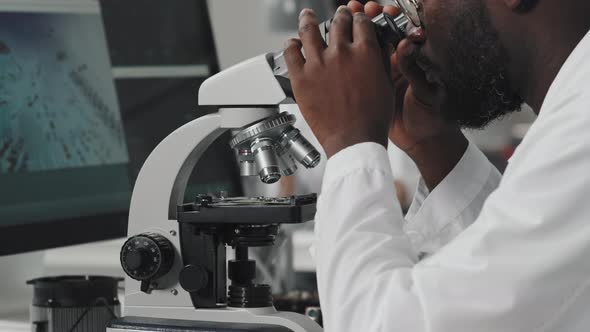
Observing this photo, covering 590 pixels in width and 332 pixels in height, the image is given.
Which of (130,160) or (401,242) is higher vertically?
(130,160)

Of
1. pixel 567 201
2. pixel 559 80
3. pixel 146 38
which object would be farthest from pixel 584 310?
pixel 146 38

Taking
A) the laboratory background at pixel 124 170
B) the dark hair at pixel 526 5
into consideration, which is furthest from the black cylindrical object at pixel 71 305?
the dark hair at pixel 526 5

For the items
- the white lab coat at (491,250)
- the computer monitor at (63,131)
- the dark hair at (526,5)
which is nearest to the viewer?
the white lab coat at (491,250)

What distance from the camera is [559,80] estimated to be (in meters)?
1.01

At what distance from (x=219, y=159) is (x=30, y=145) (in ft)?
1.81

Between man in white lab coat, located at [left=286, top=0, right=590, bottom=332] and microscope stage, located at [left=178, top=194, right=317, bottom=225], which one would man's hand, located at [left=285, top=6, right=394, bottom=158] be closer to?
man in white lab coat, located at [left=286, top=0, right=590, bottom=332]

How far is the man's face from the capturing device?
1.14 meters

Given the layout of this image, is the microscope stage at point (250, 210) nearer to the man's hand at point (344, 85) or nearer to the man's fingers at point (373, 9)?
the man's hand at point (344, 85)

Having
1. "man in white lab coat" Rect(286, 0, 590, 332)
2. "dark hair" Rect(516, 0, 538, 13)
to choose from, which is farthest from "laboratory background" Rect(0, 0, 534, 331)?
"dark hair" Rect(516, 0, 538, 13)

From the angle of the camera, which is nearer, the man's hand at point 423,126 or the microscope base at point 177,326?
the microscope base at point 177,326

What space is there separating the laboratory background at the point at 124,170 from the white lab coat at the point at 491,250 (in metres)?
0.15

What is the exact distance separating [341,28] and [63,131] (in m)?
0.75

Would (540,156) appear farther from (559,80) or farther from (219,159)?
(219,159)

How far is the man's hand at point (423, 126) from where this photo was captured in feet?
4.56
